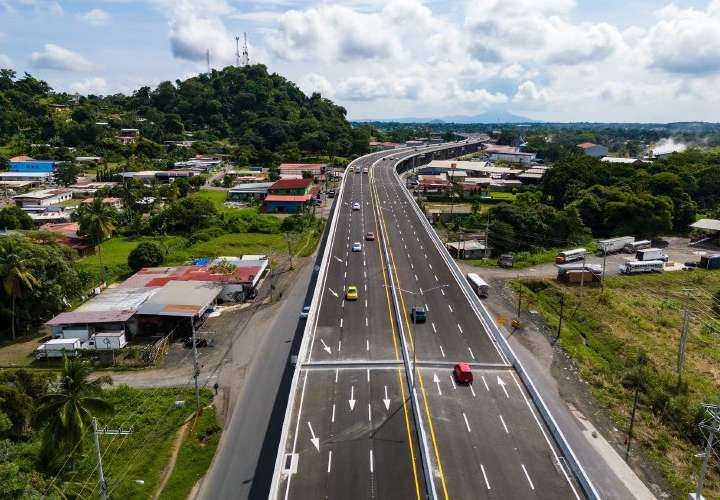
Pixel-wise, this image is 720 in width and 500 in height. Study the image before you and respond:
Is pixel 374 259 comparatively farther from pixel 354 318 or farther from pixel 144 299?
pixel 144 299

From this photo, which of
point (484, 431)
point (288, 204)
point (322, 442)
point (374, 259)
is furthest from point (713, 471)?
point (288, 204)

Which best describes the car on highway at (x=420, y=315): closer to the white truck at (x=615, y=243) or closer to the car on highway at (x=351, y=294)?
the car on highway at (x=351, y=294)

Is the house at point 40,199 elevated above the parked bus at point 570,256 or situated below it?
above

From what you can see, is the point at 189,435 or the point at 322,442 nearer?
the point at 322,442


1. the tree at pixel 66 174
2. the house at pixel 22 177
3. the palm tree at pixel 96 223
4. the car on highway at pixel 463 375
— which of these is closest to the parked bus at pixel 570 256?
the car on highway at pixel 463 375

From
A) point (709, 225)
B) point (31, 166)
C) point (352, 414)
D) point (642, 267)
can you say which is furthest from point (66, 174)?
point (709, 225)

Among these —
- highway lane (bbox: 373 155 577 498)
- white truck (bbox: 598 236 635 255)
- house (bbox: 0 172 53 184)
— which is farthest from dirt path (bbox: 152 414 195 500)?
house (bbox: 0 172 53 184)

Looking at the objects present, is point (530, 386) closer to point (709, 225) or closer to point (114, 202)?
point (709, 225)
